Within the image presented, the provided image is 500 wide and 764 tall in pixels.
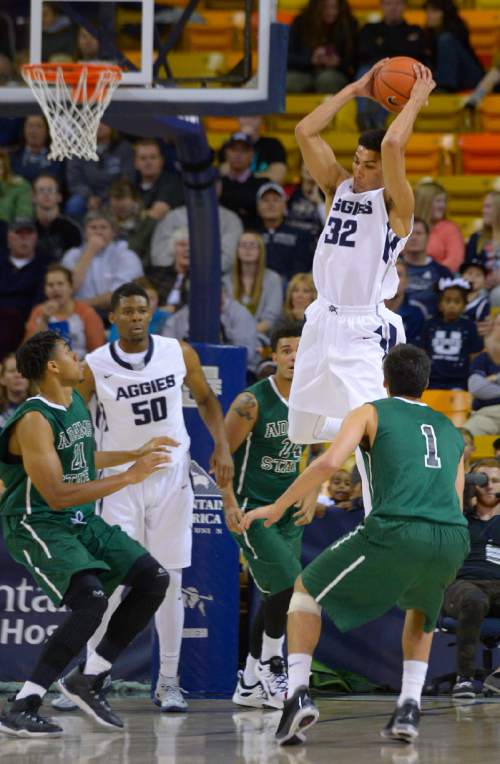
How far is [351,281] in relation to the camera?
23.0 ft

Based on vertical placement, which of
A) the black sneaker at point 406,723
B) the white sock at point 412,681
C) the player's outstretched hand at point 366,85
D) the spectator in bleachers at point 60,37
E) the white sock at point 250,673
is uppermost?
the spectator in bleachers at point 60,37

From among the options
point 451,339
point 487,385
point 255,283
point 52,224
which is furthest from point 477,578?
point 52,224

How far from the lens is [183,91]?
8.93 m

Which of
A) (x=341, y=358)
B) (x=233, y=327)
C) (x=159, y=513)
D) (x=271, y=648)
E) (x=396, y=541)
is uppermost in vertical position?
(x=341, y=358)

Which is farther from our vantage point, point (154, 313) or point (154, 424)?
point (154, 313)

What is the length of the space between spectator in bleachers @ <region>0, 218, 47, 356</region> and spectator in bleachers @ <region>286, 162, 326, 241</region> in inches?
92.1

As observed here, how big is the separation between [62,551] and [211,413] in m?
1.51

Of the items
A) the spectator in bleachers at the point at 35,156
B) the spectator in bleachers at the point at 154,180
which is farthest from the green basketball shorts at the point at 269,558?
the spectator in bleachers at the point at 35,156

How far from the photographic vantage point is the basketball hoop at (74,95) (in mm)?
8820

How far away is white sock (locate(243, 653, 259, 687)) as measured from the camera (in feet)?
26.1

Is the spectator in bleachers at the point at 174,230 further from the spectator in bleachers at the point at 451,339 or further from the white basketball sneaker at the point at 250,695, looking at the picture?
the white basketball sneaker at the point at 250,695

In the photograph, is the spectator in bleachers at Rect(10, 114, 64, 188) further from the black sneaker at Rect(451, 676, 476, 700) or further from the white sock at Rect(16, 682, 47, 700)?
the white sock at Rect(16, 682, 47, 700)

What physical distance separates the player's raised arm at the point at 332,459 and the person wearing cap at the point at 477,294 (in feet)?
18.8

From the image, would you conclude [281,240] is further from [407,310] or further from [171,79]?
[171,79]
